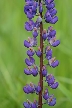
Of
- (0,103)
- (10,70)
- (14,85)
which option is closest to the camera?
(0,103)

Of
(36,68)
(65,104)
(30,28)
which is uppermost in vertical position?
(30,28)

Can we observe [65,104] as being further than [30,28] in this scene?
Yes

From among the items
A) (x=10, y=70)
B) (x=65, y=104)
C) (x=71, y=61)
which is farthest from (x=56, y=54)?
(x=65, y=104)

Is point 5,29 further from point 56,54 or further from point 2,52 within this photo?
point 56,54

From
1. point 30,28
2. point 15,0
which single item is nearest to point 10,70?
point 15,0

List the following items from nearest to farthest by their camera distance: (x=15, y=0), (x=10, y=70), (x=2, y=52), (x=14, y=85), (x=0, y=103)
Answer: (x=0, y=103) → (x=14, y=85) → (x=10, y=70) → (x=2, y=52) → (x=15, y=0)

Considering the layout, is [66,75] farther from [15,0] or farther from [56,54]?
[15,0]

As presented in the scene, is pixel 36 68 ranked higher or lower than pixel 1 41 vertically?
higher
